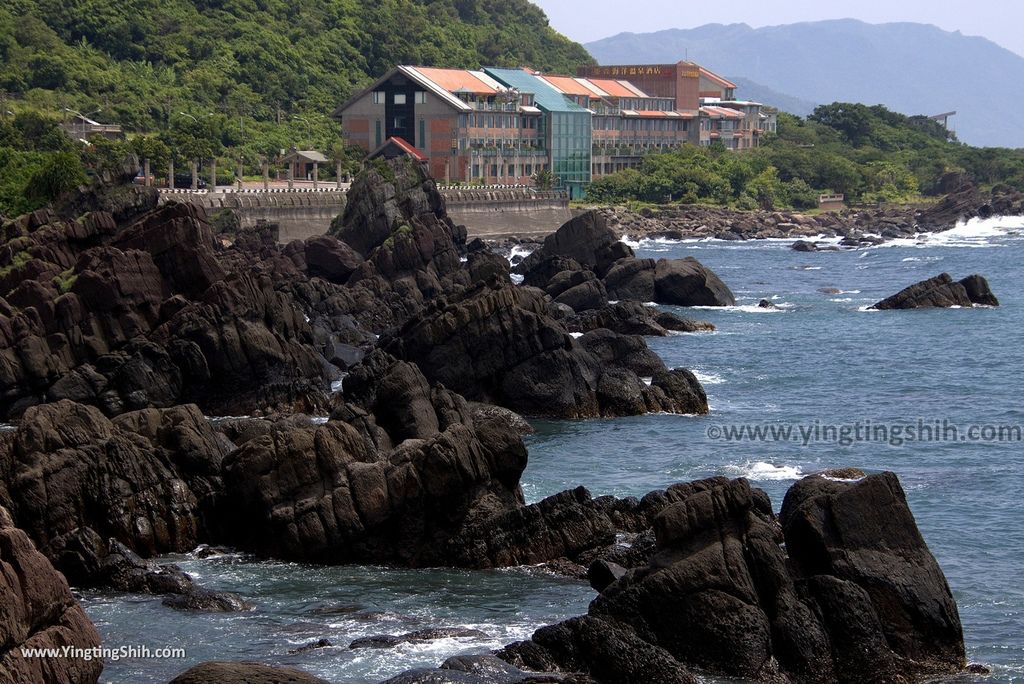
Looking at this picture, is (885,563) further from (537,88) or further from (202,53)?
(202,53)

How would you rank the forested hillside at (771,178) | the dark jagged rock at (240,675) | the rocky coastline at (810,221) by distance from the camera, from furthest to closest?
the forested hillside at (771,178)
the rocky coastline at (810,221)
the dark jagged rock at (240,675)

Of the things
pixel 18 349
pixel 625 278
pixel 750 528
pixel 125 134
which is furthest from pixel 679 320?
pixel 125 134

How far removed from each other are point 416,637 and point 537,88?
136m

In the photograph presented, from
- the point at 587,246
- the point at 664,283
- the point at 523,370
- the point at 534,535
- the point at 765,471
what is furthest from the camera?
the point at 587,246

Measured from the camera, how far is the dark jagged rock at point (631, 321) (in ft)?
228

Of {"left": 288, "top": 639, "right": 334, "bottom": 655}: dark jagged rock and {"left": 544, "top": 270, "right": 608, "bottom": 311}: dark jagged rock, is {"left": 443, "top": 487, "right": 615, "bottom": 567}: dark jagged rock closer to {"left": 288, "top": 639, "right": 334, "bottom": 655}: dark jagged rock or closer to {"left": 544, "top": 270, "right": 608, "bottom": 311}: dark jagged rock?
{"left": 288, "top": 639, "right": 334, "bottom": 655}: dark jagged rock

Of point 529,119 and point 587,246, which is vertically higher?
point 529,119

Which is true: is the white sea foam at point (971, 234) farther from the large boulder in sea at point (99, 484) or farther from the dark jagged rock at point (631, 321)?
the large boulder in sea at point (99, 484)

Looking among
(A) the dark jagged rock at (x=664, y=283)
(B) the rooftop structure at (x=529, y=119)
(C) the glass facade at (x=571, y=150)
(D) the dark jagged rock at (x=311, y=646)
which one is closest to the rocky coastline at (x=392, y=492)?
(D) the dark jagged rock at (x=311, y=646)

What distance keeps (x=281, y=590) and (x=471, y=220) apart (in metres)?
95.8

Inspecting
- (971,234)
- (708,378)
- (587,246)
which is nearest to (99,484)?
(708,378)

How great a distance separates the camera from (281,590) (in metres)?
32.4

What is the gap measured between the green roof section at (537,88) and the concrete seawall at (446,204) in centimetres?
1929

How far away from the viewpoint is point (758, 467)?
44125mm
